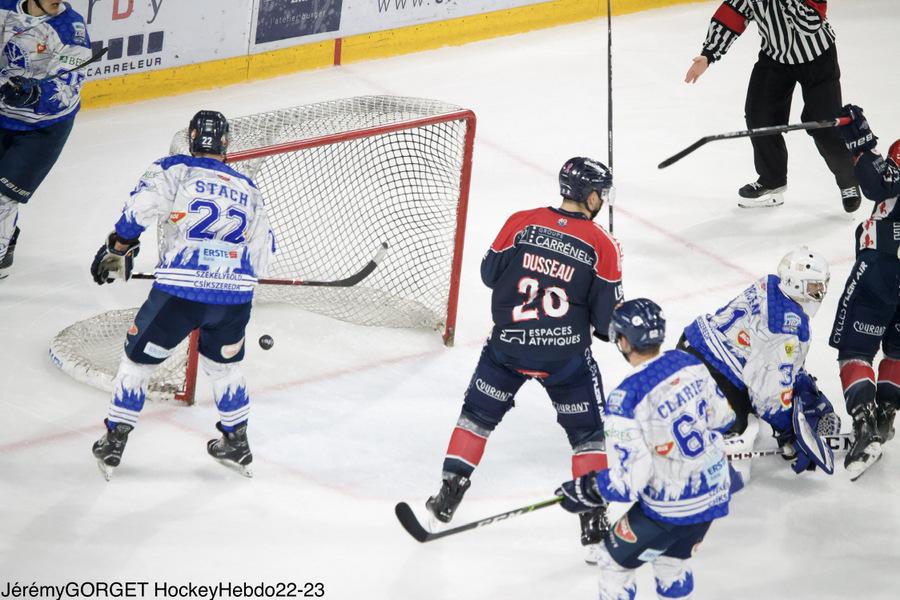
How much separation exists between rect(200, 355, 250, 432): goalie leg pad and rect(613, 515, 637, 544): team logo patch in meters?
1.40

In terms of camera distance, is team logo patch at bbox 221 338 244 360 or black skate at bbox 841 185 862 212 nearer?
team logo patch at bbox 221 338 244 360

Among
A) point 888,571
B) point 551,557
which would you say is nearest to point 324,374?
point 551,557

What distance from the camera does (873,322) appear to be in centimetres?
461

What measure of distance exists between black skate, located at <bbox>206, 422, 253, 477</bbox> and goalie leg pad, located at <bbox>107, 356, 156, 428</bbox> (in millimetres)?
303

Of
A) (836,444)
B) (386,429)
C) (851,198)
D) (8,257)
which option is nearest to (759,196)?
(851,198)

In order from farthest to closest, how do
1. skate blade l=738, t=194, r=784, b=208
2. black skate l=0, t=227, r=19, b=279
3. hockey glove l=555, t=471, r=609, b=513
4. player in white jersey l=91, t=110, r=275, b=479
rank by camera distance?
skate blade l=738, t=194, r=784, b=208
black skate l=0, t=227, r=19, b=279
player in white jersey l=91, t=110, r=275, b=479
hockey glove l=555, t=471, r=609, b=513

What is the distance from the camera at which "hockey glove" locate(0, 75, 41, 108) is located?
5273mm

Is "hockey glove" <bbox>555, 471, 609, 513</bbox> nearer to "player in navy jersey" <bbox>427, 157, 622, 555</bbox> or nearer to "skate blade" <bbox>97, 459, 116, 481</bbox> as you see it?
"player in navy jersey" <bbox>427, 157, 622, 555</bbox>

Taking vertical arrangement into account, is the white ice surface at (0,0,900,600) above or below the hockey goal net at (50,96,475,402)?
below

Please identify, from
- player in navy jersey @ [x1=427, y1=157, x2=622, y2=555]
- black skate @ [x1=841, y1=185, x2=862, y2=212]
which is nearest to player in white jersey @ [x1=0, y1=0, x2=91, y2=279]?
player in navy jersey @ [x1=427, y1=157, x2=622, y2=555]

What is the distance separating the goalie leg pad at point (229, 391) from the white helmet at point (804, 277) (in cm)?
170

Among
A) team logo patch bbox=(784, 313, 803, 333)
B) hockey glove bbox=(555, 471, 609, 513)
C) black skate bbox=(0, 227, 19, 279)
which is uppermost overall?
team logo patch bbox=(784, 313, 803, 333)

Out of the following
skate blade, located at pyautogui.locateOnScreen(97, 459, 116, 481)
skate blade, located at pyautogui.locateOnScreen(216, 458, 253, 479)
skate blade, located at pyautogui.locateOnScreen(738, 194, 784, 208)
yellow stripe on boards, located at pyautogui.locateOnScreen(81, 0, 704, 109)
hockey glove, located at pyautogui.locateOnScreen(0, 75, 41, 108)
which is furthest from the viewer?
yellow stripe on boards, located at pyautogui.locateOnScreen(81, 0, 704, 109)

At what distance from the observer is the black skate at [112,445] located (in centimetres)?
411
